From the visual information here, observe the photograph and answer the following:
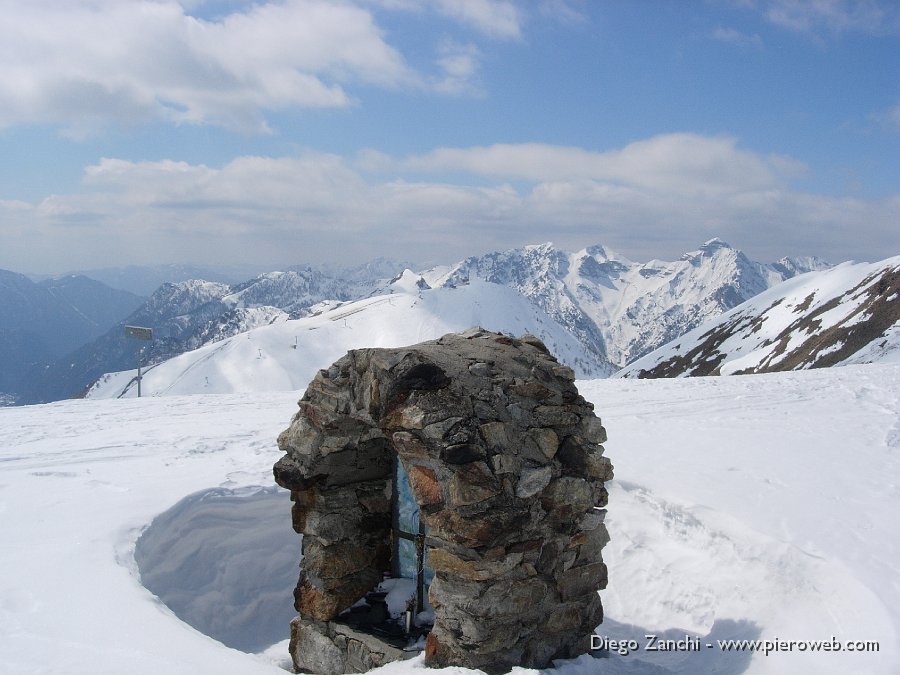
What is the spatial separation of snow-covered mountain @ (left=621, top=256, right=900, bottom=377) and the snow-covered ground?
121ft

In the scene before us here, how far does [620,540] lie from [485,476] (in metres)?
5.80

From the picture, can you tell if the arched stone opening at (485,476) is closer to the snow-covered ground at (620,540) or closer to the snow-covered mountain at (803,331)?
the snow-covered ground at (620,540)

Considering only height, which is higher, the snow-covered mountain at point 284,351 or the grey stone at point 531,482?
the grey stone at point 531,482

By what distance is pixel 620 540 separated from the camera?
1111 centimetres

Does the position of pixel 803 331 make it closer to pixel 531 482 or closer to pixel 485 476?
pixel 531 482

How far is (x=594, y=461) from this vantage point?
754cm

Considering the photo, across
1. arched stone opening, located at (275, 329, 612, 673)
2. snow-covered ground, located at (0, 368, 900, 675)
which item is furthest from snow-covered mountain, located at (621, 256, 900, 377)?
arched stone opening, located at (275, 329, 612, 673)

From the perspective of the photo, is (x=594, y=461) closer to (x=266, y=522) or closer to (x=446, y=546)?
(x=446, y=546)

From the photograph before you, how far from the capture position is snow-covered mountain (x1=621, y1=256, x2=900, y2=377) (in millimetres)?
56719

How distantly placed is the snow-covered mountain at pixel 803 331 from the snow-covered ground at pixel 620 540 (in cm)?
3694

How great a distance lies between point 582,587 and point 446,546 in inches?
80.7

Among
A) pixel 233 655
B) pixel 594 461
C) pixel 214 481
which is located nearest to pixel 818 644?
pixel 594 461

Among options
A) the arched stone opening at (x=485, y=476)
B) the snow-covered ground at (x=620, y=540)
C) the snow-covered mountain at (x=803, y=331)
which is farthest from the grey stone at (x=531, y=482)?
the snow-covered mountain at (x=803, y=331)

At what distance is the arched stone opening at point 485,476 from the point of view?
6562 millimetres
